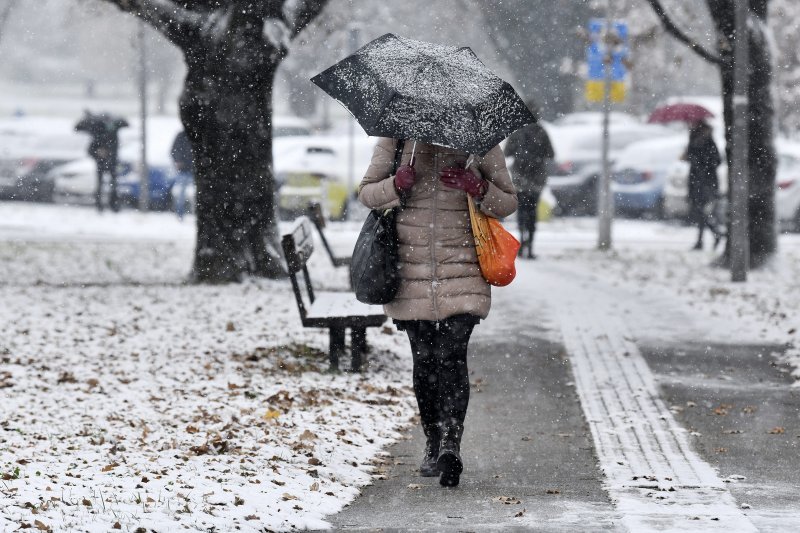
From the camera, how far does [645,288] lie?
14602 mm

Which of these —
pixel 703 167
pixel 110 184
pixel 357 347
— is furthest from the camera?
pixel 110 184

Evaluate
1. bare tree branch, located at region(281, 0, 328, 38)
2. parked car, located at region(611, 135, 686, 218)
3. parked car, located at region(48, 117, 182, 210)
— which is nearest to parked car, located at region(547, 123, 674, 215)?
parked car, located at region(611, 135, 686, 218)

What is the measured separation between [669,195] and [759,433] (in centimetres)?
1747

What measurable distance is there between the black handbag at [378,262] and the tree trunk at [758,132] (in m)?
11.1

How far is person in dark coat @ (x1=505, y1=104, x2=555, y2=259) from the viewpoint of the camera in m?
17.8

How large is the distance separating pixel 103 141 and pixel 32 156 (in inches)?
170

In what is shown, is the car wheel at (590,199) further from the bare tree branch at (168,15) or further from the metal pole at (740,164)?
the bare tree branch at (168,15)

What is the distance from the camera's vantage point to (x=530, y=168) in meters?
18.0

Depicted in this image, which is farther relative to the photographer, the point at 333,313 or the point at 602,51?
the point at 602,51

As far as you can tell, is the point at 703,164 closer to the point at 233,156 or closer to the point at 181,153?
the point at 233,156

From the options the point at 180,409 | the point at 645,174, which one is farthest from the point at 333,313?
the point at 645,174

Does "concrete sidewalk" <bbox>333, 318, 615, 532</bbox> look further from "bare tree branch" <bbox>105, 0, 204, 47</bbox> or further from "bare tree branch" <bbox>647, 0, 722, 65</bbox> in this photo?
"bare tree branch" <bbox>647, 0, 722, 65</bbox>

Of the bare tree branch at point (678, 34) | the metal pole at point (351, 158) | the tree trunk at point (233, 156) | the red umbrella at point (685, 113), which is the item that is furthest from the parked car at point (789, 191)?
the tree trunk at point (233, 156)

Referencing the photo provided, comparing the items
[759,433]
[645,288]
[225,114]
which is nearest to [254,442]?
[759,433]
